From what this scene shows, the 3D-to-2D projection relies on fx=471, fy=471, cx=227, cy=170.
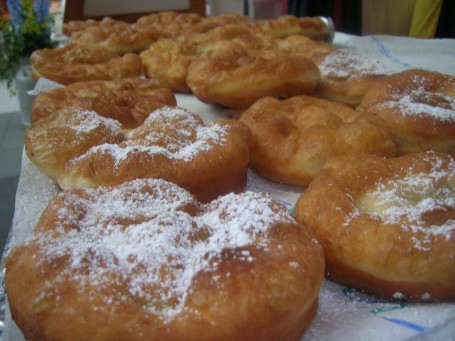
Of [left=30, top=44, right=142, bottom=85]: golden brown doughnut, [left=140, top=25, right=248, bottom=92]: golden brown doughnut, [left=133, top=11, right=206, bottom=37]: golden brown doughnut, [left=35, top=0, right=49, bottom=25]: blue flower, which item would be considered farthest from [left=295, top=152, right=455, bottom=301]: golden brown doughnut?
[left=35, top=0, right=49, bottom=25]: blue flower

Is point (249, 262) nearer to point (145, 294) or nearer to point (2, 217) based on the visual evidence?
point (145, 294)

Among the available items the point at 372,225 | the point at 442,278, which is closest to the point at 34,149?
the point at 372,225

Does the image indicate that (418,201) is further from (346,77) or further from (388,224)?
(346,77)

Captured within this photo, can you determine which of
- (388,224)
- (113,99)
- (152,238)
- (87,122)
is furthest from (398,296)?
(113,99)

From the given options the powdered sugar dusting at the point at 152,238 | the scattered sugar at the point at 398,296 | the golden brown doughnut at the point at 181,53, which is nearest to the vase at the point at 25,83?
the golden brown doughnut at the point at 181,53

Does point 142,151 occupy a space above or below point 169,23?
above

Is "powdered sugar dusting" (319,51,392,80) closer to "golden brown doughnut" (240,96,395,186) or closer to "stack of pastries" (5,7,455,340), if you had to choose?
"stack of pastries" (5,7,455,340)

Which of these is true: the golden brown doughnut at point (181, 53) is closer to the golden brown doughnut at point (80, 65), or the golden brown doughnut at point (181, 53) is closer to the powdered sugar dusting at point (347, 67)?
the golden brown doughnut at point (80, 65)
